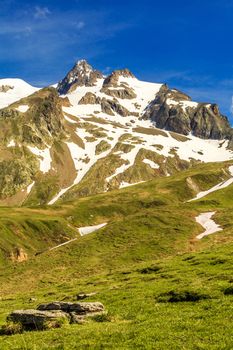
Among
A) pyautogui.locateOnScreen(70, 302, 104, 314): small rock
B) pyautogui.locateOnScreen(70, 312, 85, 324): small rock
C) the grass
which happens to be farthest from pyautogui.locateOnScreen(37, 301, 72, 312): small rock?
the grass

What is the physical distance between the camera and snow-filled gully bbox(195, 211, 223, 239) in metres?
132

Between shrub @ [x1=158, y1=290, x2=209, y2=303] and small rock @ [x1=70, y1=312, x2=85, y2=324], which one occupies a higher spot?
small rock @ [x1=70, y1=312, x2=85, y2=324]

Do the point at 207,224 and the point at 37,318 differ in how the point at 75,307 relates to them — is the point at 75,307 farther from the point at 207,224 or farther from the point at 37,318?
the point at 207,224

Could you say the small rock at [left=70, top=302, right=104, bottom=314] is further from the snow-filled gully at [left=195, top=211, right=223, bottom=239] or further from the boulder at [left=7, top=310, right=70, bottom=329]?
the snow-filled gully at [left=195, top=211, right=223, bottom=239]

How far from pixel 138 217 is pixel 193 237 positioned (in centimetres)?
2371

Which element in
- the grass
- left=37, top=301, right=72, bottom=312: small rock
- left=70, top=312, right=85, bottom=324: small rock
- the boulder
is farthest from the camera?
left=37, top=301, right=72, bottom=312: small rock

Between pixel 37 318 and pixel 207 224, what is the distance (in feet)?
387

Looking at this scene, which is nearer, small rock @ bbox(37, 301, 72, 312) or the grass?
the grass

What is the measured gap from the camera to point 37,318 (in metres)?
30.1

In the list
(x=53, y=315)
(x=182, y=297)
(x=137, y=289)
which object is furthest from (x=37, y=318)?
(x=137, y=289)

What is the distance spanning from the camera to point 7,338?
90.5 feet

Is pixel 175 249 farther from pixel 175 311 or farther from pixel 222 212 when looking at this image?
pixel 175 311

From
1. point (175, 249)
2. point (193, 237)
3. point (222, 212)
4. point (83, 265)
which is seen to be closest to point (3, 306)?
point (83, 265)

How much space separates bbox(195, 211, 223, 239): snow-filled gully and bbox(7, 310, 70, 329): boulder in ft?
330
